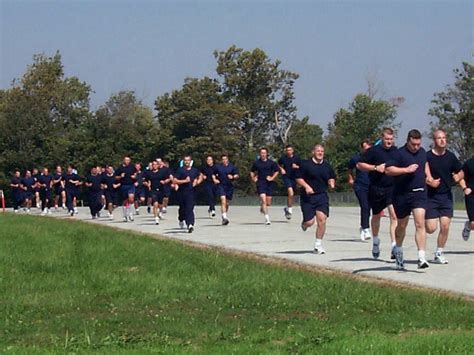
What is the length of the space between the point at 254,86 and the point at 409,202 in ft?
226

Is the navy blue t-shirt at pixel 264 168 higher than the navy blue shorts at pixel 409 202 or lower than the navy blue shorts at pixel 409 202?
higher

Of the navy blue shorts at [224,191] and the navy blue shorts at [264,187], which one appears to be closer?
the navy blue shorts at [264,187]

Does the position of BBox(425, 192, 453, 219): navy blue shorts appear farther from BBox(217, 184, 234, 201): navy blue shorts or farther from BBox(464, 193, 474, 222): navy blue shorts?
BBox(217, 184, 234, 201): navy blue shorts

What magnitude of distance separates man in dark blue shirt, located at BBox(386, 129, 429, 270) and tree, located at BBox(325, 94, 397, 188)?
60.7 m

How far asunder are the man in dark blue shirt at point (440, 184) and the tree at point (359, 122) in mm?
59585

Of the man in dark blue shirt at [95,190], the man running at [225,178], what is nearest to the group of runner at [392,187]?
the man running at [225,178]

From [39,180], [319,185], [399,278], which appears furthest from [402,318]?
[39,180]

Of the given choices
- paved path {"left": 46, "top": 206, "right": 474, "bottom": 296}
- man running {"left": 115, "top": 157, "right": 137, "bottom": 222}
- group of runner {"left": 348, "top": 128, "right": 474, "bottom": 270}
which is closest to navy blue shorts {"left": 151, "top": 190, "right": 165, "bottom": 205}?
paved path {"left": 46, "top": 206, "right": 474, "bottom": 296}

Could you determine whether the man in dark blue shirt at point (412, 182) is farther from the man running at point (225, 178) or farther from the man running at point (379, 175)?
the man running at point (225, 178)

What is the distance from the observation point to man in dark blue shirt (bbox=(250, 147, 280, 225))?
26125mm

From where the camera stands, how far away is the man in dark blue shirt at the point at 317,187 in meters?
17.0

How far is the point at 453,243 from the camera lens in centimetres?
1917

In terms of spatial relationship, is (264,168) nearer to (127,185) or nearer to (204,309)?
(127,185)

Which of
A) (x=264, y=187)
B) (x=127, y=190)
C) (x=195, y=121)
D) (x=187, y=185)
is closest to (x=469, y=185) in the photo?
(x=187, y=185)
